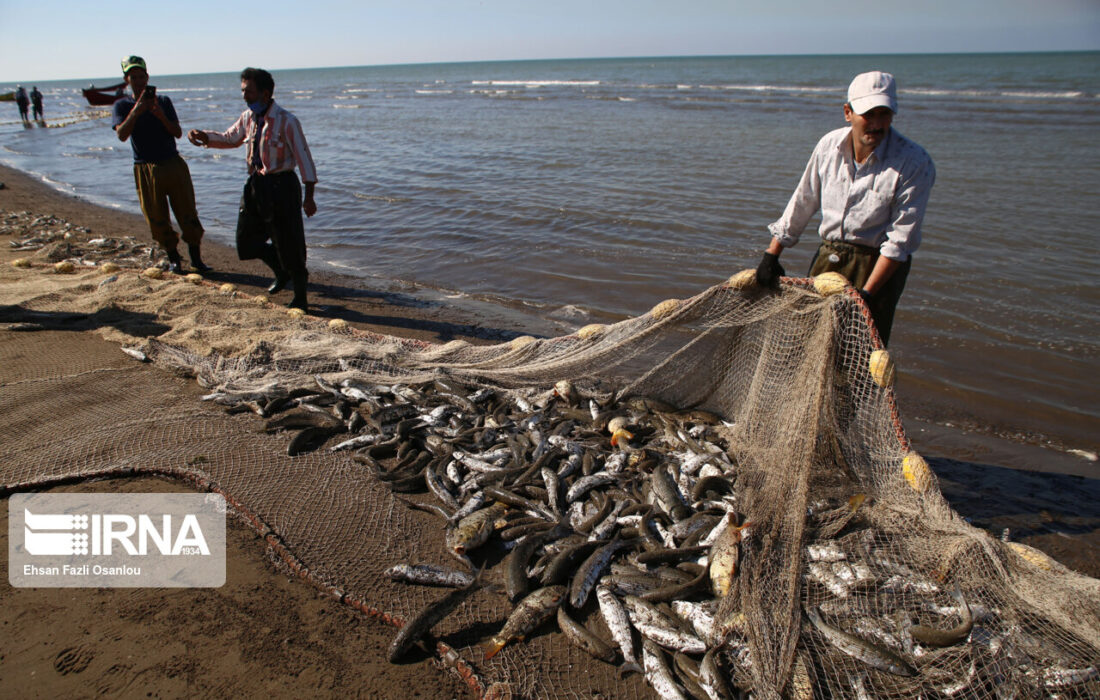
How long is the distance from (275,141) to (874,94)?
20.1ft

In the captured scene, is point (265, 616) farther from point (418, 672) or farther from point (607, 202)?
point (607, 202)

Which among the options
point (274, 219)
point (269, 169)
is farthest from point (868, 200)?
point (274, 219)

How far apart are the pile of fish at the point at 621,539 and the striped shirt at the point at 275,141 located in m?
2.95

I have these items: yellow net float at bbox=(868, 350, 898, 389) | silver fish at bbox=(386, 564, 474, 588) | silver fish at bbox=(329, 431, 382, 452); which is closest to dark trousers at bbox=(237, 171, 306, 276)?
silver fish at bbox=(329, 431, 382, 452)

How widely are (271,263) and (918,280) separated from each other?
9500mm

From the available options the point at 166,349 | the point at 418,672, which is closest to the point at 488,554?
the point at 418,672

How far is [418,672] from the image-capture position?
316cm

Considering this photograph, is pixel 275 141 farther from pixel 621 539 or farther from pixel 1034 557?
pixel 1034 557

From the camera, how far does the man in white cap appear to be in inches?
147

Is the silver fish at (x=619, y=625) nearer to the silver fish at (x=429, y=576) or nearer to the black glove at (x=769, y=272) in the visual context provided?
the silver fish at (x=429, y=576)

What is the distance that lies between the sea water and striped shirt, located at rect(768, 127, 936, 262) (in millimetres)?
3404

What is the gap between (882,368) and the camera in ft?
12.5

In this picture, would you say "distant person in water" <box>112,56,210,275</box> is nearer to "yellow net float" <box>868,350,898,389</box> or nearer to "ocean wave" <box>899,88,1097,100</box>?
"yellow net float" <box>868,350,898,389</box>

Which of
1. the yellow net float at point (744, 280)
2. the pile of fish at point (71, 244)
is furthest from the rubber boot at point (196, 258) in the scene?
the yellow net float at point (744, 280)
